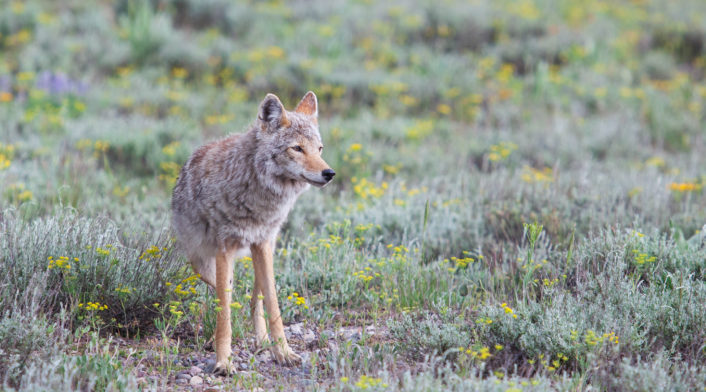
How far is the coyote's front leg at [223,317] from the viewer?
4.02m

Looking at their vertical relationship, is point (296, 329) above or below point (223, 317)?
below

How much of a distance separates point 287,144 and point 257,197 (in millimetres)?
385

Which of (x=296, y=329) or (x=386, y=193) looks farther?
(x=386, y=193)

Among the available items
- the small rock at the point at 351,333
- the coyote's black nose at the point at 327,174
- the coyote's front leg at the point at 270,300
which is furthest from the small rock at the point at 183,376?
the coyote's black nose at the point at 327,174

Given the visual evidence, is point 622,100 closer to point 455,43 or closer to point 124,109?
point 455,43

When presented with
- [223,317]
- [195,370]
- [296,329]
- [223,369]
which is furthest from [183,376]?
[296,329]

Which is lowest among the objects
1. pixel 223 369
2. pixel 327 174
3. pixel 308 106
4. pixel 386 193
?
pixel 223 369

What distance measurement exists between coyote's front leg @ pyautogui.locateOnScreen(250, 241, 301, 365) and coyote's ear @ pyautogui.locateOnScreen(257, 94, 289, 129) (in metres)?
0.78

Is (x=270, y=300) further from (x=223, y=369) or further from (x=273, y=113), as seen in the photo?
(x=273, y=113)

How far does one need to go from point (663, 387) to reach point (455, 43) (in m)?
10.8

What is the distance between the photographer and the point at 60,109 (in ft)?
31.1

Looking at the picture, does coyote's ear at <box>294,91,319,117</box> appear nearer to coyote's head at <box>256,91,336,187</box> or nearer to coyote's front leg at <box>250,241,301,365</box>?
coyote's head at <box>256,91,336,187</box>

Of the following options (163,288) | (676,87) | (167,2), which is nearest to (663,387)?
(163,288)

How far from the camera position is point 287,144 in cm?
406
